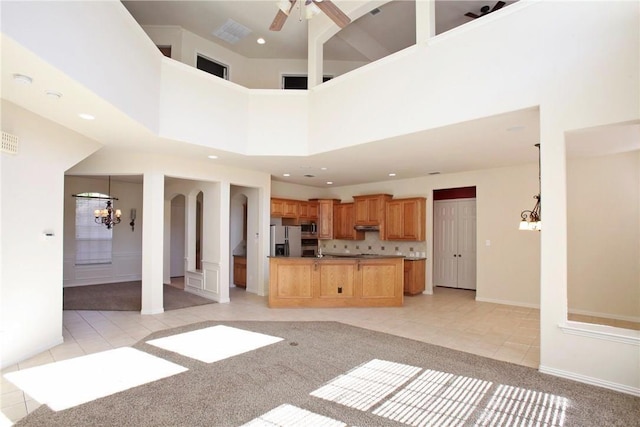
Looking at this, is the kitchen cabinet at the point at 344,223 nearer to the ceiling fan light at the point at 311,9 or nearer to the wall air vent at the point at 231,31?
the wall air vent at the point at 231,31

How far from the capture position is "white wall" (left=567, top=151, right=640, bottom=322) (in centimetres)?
532

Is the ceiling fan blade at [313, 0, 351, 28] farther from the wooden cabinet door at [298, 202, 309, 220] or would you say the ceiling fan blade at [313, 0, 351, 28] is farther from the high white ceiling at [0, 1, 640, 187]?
the wooden cabinet door at [298, 202, 309, 220]

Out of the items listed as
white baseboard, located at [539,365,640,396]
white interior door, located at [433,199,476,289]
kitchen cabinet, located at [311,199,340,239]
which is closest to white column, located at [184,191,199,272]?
kitchen cabinet, located at [311,199,340,239]

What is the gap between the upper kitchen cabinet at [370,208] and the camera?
27.1ft

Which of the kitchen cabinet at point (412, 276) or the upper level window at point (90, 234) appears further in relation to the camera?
the upper level window at point (90, 234)

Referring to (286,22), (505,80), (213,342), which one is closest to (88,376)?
(213,342)

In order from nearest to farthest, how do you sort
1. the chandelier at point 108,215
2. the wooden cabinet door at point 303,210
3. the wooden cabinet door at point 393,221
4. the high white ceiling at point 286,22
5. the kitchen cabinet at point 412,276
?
the high white ceiling at point 286,22 < the kitchen cabinet at point 412,276 < the wooden cabinet door at point 393,221 < the chandelier at point 108,215 < the wooden cabinet door at point 303,210

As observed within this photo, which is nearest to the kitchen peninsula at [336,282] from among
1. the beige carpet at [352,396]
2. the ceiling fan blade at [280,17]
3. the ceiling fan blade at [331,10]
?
the beige carpet at [352,396]

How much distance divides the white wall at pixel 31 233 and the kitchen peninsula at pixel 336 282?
10.8ft

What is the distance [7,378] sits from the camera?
10.6 feet

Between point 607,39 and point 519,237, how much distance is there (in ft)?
13.8

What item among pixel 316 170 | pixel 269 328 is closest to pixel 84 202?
pixel 316 170

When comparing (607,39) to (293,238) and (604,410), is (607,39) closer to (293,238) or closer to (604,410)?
(604,410)

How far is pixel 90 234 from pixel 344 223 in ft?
22.6
